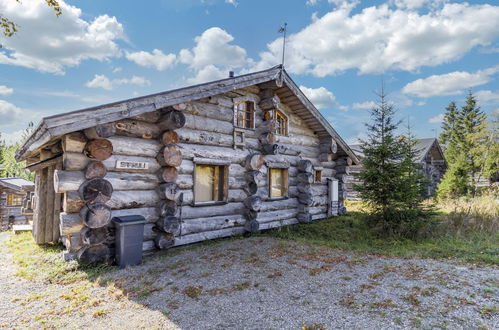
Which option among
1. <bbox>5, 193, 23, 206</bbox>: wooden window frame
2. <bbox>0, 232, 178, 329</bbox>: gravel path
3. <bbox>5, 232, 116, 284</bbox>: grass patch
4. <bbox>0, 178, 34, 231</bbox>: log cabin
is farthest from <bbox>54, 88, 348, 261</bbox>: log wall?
<bbox>5, 193, 23, 206</bbox>: wooden window frame

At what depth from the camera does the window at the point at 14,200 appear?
1932cm

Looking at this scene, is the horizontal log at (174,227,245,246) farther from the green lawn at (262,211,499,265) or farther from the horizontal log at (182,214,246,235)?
the green lawn at (262,211,499,265)

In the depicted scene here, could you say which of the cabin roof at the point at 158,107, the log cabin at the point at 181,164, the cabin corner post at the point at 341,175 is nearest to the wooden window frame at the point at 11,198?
the log cabin at the point at 181,164

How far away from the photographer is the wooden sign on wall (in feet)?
22.1

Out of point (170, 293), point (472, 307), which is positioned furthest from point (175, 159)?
point (472, 307)

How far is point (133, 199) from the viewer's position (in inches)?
275

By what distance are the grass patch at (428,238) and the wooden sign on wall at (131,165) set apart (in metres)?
5.01

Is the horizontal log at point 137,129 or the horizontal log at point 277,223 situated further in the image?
the horizontal log at point 277,223

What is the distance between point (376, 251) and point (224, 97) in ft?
22.3

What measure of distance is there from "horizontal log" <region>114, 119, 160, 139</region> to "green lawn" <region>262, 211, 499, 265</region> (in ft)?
18.0

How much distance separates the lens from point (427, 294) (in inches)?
191

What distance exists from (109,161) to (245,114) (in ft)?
16.6

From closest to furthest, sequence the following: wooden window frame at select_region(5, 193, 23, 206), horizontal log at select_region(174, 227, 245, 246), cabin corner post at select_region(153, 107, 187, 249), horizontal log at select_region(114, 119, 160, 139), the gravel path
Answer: the gravel path, horizontal log at select_region(114, 119, 160, 139), cabin corner post at select_region(153, 107, 187, 249), horizontal log at select_region(174, 227, 245, 246), wooden window frame at select_region(5, 193, 23, 206)

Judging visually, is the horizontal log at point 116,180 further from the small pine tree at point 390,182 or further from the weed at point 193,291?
the small pine tree at point 390,182
